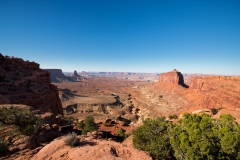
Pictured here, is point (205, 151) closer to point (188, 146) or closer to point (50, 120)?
point (188, 146)

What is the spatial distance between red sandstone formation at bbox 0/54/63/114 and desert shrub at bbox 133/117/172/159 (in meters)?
20.1

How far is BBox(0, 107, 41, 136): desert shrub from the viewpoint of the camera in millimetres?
9484

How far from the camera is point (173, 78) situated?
110500 millimetres

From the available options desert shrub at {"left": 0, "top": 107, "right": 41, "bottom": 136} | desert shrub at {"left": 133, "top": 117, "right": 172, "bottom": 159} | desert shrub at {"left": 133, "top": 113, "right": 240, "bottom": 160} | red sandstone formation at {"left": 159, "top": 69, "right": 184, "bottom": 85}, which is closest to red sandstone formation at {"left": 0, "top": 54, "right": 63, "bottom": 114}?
desert shrub at {"left": 0, "top": 107, "right": 41, "bottom": 136}

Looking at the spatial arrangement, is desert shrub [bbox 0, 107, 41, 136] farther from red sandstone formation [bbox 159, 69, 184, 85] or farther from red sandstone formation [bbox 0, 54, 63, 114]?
red sandstone formation [bbox 159, 69, 184, 85]

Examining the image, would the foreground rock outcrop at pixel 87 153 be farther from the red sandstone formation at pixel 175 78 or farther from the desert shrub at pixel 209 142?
the red sandstone formation at pixel 175 78

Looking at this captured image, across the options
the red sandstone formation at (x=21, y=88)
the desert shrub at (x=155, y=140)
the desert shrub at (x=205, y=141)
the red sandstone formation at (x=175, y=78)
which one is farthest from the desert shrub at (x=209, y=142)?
the red sandstone formation at (x=175, y=78)

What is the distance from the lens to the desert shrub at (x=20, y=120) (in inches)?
373

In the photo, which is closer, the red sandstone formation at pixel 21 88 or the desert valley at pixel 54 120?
the desert valley at pixel 54 120

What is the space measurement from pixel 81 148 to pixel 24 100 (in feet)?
63.6

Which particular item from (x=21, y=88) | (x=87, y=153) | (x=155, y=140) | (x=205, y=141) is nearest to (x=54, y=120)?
(x=21, y=88)

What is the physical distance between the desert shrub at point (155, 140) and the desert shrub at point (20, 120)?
10461 millimetres

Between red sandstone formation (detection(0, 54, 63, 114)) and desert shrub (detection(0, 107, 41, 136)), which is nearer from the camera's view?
desert shrub (detection(0, 107, 41, 136))

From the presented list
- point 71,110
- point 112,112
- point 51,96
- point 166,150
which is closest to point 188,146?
point 166,150
